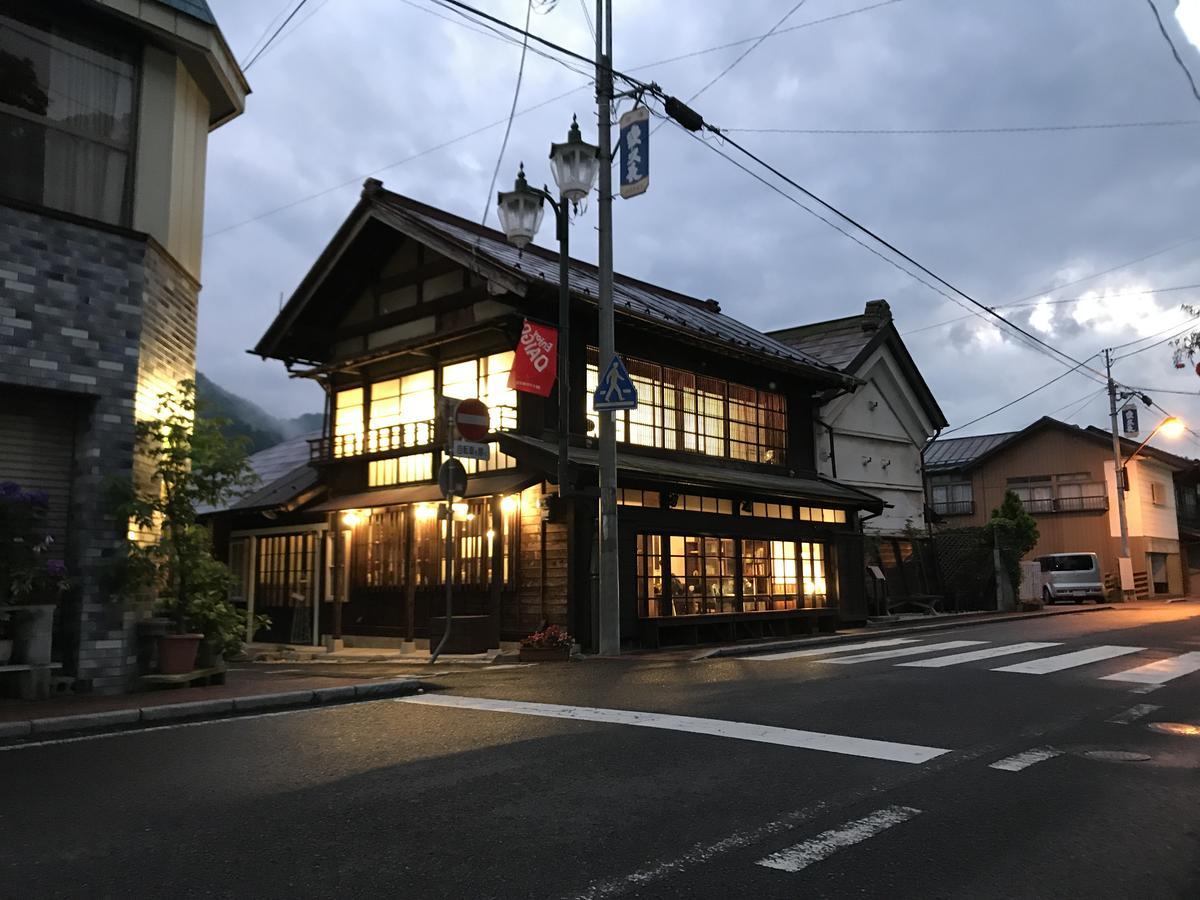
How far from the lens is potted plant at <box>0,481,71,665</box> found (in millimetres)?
8703

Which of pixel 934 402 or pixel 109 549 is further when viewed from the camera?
pixel 934 402

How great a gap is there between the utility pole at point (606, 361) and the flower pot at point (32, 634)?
7664 millimetres

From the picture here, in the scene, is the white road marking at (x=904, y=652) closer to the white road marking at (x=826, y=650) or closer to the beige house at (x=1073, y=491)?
the white road marking at (x=826, y=650)

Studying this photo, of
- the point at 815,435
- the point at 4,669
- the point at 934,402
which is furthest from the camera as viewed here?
the point at 934,402

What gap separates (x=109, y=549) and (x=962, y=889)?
909cm

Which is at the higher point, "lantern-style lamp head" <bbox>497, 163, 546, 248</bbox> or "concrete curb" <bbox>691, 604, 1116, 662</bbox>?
"lantern-style lamp head" <bbox>497, 163, 546, 248</bbox>

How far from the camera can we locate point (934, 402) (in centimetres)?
3112

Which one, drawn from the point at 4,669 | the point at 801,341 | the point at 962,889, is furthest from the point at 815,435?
the point at 962,889

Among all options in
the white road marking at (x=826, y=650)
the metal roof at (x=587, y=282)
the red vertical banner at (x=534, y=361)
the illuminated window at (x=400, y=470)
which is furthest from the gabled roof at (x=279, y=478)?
the white road marking at (x=826, y=650)

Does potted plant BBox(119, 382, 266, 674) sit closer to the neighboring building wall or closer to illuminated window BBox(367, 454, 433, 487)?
illuminated window BBox(367, 454, 433, 487)

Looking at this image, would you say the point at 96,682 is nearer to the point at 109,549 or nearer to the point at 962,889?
the point at 109,549

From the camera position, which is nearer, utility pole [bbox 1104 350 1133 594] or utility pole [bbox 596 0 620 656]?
utility pole [bbox 596 0 620 656]

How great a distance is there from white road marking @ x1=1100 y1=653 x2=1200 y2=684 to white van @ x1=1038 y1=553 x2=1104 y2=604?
23.1 meters

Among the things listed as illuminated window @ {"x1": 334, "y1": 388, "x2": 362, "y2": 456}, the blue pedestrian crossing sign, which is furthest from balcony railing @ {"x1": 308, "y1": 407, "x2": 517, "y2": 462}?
the blue pedestrian crossing sign
